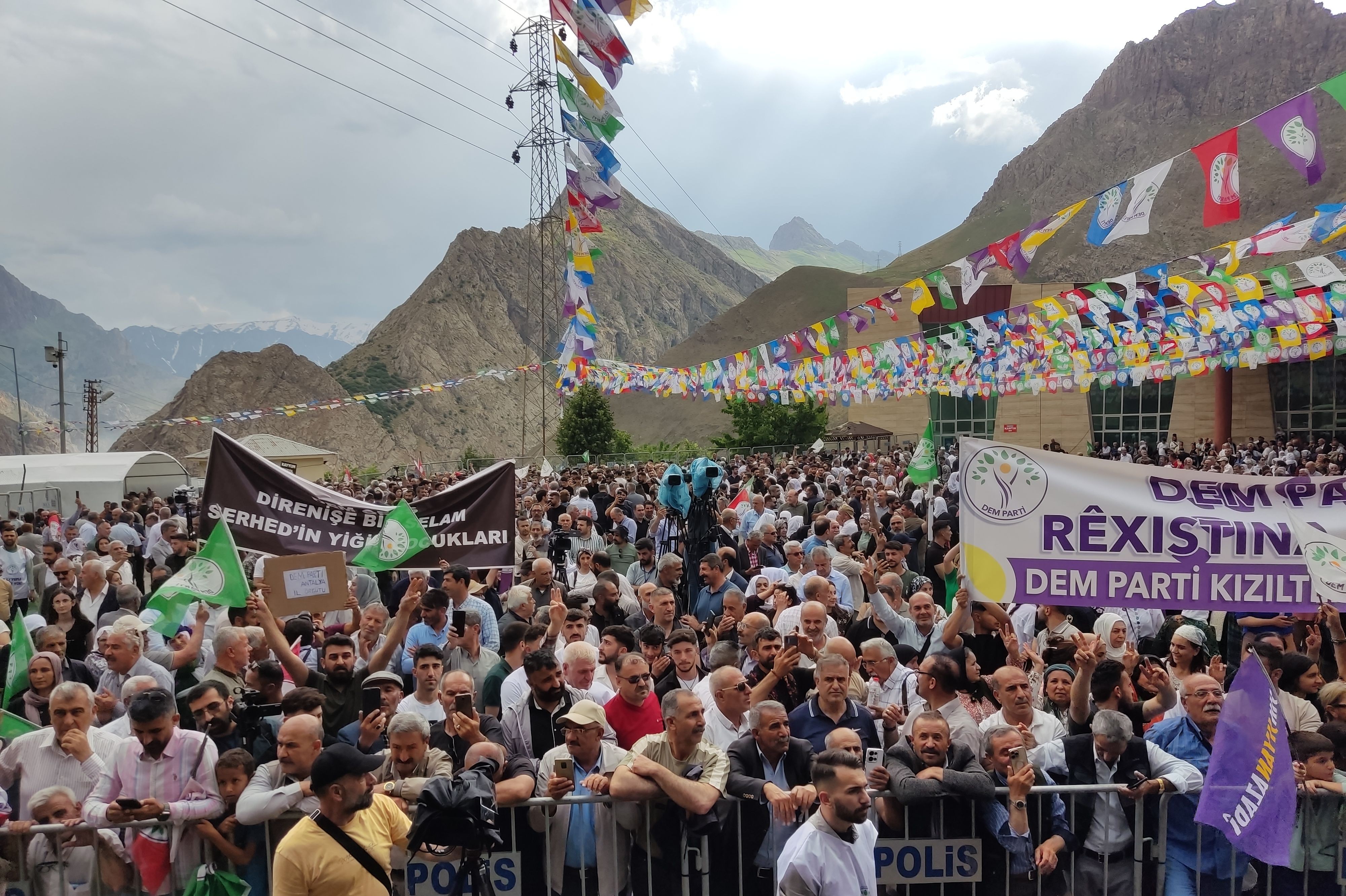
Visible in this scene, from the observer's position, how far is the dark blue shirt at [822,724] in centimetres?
494

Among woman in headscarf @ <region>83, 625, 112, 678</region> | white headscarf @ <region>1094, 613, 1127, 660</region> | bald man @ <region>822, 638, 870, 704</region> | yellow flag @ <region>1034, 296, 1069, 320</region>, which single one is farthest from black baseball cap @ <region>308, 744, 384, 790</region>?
yellow flag @ <region>1034, 296, 1069, 320</region>

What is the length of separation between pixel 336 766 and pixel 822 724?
7.71 ft

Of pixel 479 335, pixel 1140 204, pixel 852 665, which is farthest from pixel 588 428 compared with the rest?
pixel 479 335

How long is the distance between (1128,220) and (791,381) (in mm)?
16129

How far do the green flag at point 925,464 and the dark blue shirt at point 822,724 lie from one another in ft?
26.8

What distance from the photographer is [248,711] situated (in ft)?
16.5

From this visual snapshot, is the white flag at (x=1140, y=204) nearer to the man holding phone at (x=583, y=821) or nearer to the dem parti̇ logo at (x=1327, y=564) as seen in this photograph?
the dem parti̇ logo at (x=1327, y=564)

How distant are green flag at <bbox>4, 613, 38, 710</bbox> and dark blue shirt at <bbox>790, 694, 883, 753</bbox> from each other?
14.6ft

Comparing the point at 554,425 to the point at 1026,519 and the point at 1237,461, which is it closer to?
the point at 1237,461

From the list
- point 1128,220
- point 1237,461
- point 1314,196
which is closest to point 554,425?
point 1314,196

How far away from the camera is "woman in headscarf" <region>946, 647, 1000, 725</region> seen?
5242 millimetres

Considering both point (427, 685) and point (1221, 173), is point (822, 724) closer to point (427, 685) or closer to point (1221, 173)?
point (427, 685)

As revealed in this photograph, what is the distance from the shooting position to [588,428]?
190 feet

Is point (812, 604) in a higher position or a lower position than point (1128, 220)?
lower
